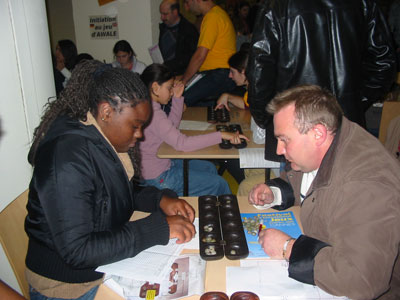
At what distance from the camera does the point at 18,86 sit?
168 centimetres

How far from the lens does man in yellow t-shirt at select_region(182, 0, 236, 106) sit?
134 inches

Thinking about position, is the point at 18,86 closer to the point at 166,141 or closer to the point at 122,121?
the point at 122,121

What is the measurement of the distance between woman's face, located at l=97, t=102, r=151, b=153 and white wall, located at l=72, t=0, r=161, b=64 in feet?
13.1

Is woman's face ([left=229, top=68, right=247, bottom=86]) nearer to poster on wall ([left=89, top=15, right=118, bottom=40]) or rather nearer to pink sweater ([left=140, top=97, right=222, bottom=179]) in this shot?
pink sweater ([left=140, top=97, right=222, bottom=179])

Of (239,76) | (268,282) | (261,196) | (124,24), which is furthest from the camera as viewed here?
(124,24)

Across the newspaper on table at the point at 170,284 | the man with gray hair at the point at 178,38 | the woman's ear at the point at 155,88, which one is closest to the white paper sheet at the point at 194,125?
the woman's ear at the point at 155,88

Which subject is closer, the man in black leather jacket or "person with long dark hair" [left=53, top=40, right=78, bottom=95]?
the man in black leather jacket

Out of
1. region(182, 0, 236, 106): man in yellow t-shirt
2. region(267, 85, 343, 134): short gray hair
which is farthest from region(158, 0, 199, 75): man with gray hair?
region(267, 85, 343, 134): short gray hair

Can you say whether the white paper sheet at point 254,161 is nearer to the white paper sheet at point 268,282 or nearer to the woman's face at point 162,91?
the woman's face at point 162,91

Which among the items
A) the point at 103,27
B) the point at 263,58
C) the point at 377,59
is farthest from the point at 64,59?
the point at 377,59

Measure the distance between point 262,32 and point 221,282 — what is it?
4.96ft

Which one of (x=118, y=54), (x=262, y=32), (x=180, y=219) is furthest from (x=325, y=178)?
(x=118, y=54)

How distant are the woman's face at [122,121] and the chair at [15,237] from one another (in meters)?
0.51

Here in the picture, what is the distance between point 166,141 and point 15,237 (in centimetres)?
120
